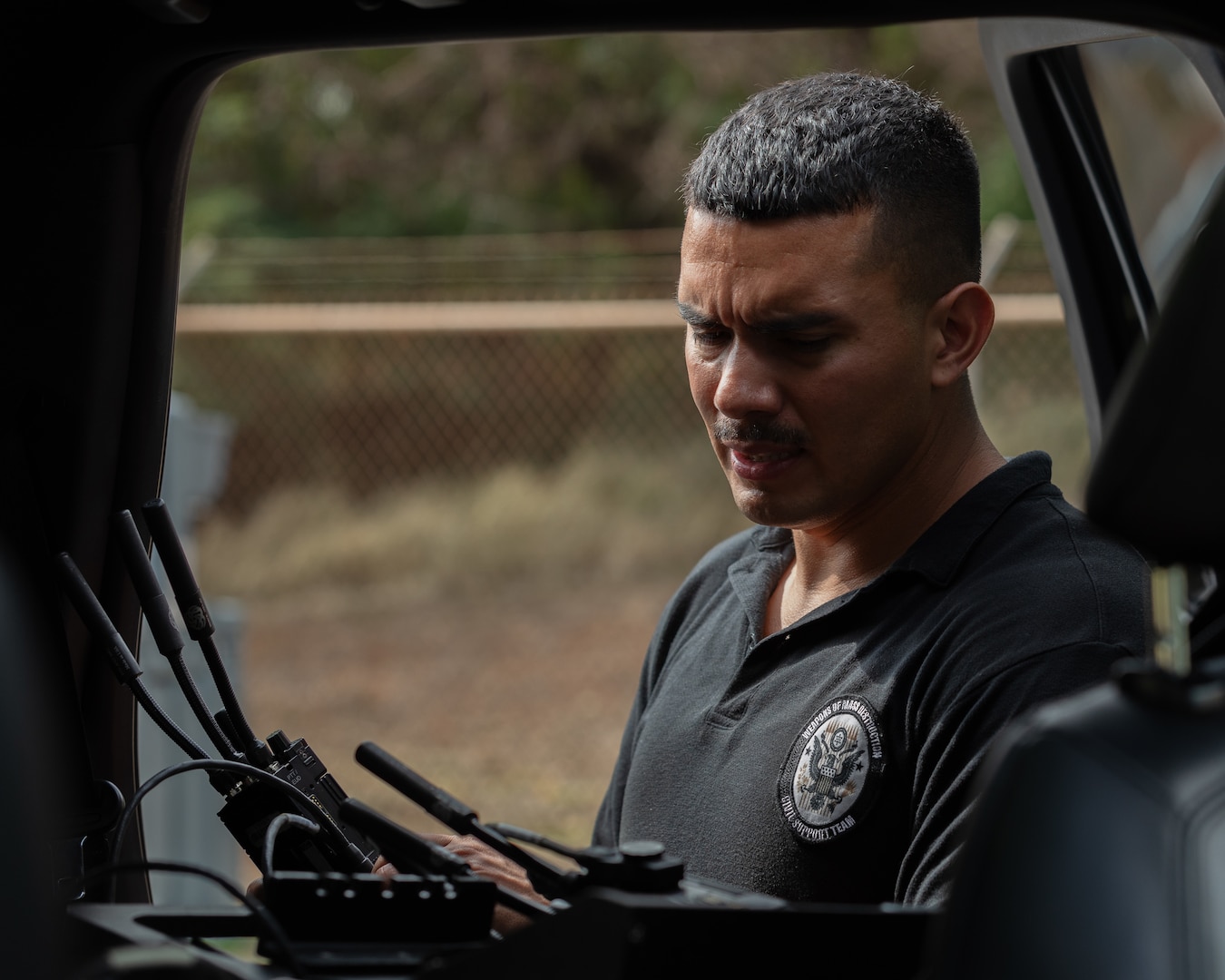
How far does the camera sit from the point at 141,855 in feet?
6.64

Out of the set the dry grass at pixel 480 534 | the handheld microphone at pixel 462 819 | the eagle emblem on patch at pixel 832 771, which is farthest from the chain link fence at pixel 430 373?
the handheld microphone at pixel 462 819

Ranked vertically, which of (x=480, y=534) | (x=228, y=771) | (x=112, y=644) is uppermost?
(x=480, y=534)

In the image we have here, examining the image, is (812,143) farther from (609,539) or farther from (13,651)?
(609,539)

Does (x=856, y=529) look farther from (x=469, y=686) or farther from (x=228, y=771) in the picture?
(x=469, y=686)

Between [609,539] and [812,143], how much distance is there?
826 cm

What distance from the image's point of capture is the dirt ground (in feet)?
25.1

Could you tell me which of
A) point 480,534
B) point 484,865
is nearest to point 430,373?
point 480,534

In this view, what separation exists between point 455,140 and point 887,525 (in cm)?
1155

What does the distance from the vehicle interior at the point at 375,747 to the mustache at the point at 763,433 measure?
26.1 inches

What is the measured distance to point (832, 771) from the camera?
192 centimetres

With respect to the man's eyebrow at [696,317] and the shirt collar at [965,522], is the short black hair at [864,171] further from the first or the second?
the shirt collar at [965,522]

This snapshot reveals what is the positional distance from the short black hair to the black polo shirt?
0.33 metres

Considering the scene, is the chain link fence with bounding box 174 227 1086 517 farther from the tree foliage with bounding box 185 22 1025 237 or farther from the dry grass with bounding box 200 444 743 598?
the tree foliage with bounding box 185 22 1025 237

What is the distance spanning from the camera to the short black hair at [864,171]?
208cm
